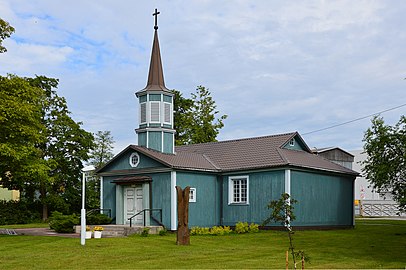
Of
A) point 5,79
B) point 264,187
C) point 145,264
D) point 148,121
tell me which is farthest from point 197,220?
point 145,264

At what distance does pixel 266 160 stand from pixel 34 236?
36.6ft

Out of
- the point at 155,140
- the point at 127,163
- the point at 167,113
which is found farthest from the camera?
the point at 167,113

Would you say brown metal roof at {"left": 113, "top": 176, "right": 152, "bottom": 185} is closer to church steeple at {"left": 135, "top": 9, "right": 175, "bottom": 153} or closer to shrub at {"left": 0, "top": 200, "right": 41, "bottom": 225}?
church steeple at {"left": 135, "top": 9, "right": 175, "bottom": 153}

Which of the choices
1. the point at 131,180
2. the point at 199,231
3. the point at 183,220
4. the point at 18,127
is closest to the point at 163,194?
the point at 131,180

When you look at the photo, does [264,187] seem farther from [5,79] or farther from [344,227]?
[5,79]

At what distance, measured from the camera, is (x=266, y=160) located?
92.8ft

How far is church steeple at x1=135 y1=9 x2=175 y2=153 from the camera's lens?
29797mm

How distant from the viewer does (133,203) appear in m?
29.3

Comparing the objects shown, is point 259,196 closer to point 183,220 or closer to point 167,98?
point 167,98

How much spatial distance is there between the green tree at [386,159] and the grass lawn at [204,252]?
2290 mm

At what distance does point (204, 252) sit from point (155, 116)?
1235cm

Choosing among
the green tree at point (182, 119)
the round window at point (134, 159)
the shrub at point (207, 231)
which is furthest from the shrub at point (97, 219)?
the green tree at point (182, 119)

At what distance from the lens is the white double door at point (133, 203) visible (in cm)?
2894

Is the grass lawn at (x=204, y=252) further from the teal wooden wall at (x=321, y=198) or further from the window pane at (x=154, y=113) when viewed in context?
the window pane at (x=154, y=113)
